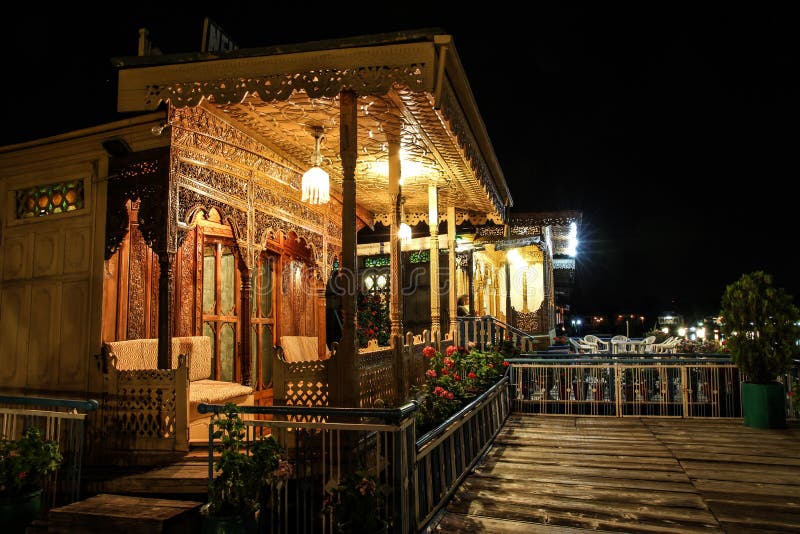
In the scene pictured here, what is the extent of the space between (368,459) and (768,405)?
7.94 m

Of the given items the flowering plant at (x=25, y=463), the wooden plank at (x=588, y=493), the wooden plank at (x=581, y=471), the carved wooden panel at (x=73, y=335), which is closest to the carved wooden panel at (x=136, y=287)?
the carved wooden panel at (x=73, y=335)

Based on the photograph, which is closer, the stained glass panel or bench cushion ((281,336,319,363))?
the stained glass panel

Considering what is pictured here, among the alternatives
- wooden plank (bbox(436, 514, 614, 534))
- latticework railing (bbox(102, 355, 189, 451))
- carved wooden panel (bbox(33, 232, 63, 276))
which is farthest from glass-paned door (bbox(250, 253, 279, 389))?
wooden plank (bbox(436, 514, 614, 534))

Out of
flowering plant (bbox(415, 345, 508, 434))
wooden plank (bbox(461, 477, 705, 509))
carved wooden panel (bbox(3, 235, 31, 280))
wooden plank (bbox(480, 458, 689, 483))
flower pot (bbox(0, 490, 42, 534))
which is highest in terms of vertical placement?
carved wooden panel (bbox(3, 235, 31, 280))

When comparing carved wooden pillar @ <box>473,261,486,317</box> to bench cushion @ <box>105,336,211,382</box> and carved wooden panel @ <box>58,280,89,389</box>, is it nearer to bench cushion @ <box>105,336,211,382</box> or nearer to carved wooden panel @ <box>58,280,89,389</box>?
bench cushion @ <box>105,336,211,382</box>

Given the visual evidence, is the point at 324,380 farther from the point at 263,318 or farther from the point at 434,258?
the point at 434,258

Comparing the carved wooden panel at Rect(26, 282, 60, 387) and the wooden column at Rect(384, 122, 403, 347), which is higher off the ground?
the wooden column at Rect(384, 122, 403, 347)

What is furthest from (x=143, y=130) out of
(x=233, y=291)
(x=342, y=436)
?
(x=342, y=436)

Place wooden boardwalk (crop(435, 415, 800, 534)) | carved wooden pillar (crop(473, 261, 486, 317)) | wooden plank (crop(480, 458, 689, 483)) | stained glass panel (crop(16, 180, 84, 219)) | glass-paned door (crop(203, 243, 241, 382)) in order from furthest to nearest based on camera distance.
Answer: carved wooden pillar (crop(473, 261, 486, 317)) < glass-paned door (crop(203, 243, 241, 382)) < stained glass panel (crop(16, 180, 84, 219)) < wooden plank (crop(480, 458, 689, 483)) < wooden boardwalk (crop(435, 415, 800, 534))

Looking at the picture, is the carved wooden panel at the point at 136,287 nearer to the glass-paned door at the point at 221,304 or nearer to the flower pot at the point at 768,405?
the glass-paned door at the point at 221,304

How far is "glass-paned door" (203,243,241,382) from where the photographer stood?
9281mm

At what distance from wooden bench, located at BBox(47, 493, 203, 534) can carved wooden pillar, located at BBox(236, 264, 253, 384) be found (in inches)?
182

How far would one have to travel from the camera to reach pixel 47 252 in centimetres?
748

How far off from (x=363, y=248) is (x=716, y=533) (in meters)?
13.6
